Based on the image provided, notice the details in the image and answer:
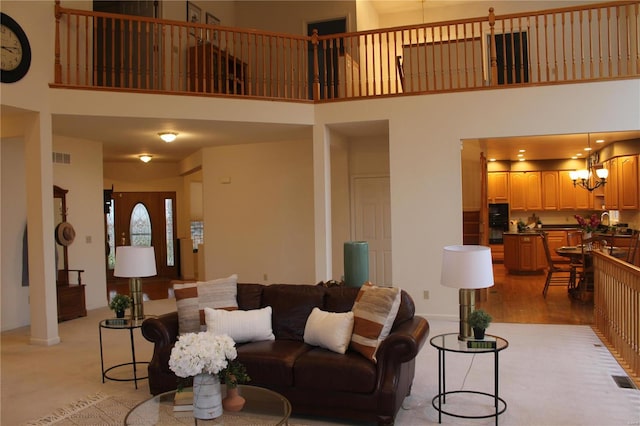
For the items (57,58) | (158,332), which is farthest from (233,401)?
(57,58)

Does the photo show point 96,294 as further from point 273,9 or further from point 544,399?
point 544,399

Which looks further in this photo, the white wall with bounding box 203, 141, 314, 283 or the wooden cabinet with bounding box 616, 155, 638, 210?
the wooden cabinet with bounding box 616, 155, 638, 210

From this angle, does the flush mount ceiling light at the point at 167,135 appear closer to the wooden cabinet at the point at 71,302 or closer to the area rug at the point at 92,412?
the wooden cabinet at the point at 71,302

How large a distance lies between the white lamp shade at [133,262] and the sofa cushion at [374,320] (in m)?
1.95

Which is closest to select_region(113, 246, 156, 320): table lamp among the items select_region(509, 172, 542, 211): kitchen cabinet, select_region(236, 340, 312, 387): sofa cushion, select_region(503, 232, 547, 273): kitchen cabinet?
select_region(236, 340, 312, 387): sofa cushion

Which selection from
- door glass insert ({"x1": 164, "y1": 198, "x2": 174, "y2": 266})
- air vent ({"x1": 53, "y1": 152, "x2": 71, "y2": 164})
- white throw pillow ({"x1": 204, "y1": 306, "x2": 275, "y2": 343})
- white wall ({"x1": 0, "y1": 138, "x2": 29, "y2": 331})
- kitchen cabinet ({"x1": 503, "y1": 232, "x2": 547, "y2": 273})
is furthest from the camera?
door glass insert ({"x1": 164, "y1": 198, "x2": 174, "y2": 266})

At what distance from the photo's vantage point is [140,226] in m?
11.8

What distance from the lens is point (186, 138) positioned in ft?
26.7

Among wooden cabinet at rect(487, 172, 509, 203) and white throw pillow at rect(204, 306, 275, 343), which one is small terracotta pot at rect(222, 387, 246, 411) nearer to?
white throw pillow at rect(204, 306, 275, 343)

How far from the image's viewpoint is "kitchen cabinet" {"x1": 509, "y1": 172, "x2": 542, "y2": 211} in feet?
40.4

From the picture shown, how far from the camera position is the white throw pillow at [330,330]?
3756 mm

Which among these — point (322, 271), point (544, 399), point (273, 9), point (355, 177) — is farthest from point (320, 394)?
point (273, 9)

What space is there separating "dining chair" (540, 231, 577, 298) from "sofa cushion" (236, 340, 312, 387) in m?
5.57

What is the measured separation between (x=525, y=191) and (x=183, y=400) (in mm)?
11101
